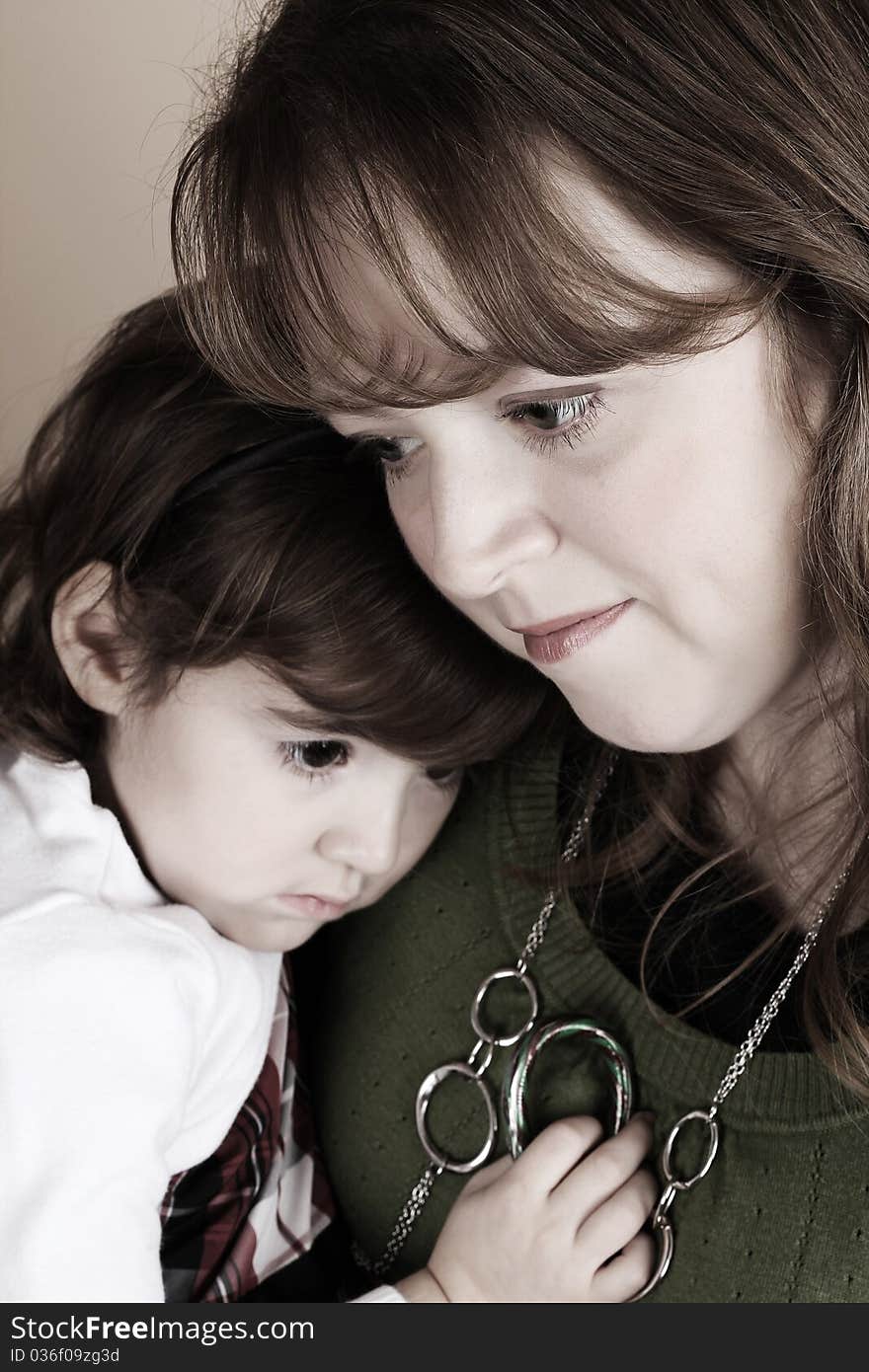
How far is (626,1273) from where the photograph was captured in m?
0.91

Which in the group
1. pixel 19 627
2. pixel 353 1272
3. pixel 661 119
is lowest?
pixel 353 1272

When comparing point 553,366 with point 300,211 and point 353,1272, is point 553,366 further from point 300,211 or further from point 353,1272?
point 353,1272

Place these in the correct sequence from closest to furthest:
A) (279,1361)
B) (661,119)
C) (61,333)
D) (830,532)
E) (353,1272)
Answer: (661,119) < (830,532) < (279,1361) < (353,1272) < (61,333)

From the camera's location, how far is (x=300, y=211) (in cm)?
74

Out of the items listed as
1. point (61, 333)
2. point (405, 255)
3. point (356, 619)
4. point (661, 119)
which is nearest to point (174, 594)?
point (356, 619)

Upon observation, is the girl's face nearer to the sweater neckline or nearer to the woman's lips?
the sweater neckline

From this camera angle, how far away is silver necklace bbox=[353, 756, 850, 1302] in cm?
92

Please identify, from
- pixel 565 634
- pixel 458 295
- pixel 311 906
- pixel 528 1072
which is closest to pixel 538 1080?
pixel 528 1072

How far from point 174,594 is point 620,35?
1.67 feet

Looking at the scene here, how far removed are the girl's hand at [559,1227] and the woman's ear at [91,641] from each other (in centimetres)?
46

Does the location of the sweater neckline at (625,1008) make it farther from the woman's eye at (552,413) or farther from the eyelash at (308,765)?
the woman's eye at (552,413)

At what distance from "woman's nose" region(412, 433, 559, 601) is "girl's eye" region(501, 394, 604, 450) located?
0.02 m

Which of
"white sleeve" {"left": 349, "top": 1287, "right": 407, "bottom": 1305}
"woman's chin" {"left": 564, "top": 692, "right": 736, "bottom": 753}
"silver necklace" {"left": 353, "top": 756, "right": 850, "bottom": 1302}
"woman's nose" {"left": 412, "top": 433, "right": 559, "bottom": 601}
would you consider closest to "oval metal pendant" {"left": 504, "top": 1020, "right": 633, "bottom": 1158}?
"silver necklace" {"left": 353, "top": 756, "right": 850, "bottom": 1302}

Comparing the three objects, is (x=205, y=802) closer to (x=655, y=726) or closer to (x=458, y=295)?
(x=655, y=726)
